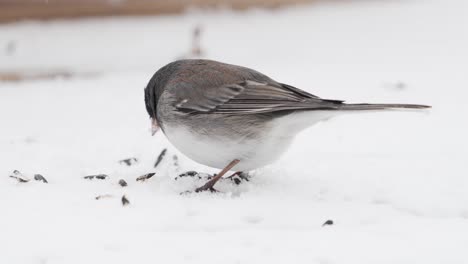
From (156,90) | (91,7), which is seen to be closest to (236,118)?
(156,90)

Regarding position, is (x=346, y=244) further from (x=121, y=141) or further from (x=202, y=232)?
(x=121, y=141)

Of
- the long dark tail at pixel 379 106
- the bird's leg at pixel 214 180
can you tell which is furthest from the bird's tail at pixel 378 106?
the bird's leg at pixel 214 180

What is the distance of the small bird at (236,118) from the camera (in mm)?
3701

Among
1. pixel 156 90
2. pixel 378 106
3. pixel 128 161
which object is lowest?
pixel 128 161

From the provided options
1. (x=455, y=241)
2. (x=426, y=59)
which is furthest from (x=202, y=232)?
(x=426, y=59)

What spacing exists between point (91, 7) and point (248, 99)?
16.0ft

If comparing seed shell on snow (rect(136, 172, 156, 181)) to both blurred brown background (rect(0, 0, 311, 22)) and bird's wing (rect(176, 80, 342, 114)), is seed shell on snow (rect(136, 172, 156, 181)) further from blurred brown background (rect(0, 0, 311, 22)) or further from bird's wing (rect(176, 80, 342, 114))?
blurred brown background (rect(0, 0, 311, 22))

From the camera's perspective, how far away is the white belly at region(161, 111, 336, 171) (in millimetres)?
3742

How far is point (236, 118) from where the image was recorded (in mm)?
3771

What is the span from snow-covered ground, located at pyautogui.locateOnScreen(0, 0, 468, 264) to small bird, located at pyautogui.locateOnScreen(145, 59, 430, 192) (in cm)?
22

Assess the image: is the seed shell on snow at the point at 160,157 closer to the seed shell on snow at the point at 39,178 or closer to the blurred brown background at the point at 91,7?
the seed shell on snow at the point at 39,178

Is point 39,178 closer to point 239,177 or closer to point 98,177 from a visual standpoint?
point 98,177

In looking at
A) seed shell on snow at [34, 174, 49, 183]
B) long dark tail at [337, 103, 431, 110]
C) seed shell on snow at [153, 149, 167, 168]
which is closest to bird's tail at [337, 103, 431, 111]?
long dark tail at [337, 103, 431, 110]

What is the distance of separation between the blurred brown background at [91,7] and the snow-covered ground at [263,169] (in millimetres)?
111
